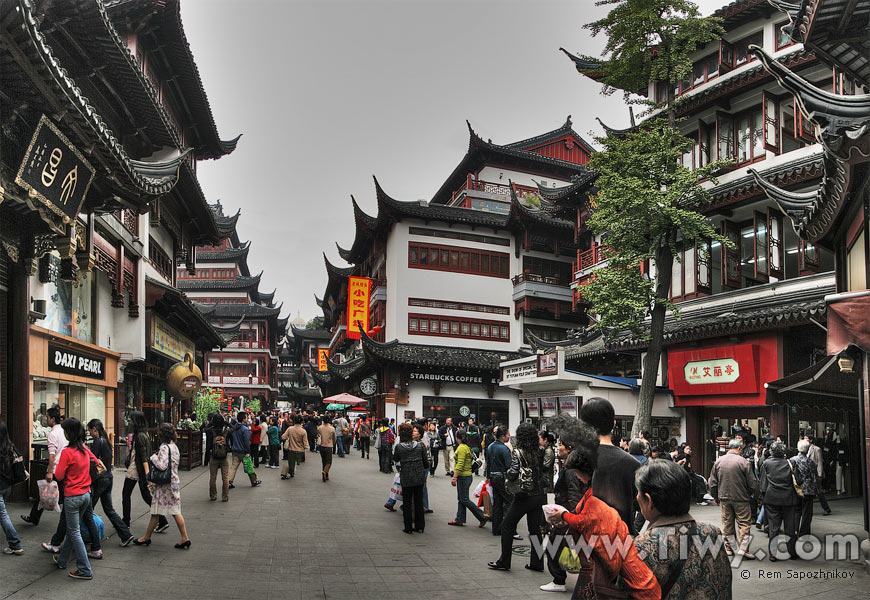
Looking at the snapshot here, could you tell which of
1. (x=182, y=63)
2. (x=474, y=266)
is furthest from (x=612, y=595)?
(x=474, y=266)

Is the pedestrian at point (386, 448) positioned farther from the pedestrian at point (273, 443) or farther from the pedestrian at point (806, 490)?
→ the pedestrian at point (806, 490)

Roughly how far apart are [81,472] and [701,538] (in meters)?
6.62

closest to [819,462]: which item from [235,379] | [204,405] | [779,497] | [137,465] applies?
[779,497]

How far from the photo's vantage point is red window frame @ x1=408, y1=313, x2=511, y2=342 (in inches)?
1516

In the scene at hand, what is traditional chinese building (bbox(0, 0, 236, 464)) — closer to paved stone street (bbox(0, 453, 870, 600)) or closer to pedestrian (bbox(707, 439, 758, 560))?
paved stone street (bbox(0, 453, 870, 600))

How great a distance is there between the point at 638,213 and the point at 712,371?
4844mm

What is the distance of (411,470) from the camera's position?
35.9ft

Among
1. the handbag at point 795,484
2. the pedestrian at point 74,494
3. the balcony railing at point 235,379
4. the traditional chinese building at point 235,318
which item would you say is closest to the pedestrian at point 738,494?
the handbag at point 795,484

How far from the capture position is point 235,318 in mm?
68438

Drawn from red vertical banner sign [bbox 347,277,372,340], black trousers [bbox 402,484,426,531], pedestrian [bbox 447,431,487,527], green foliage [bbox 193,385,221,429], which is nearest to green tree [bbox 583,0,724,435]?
pedestrian [bbox 447,431,487,527]

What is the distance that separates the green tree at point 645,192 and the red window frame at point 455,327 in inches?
814

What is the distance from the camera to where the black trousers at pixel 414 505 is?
1120 centimetres

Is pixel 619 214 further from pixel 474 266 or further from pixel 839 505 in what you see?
pixel 474 266

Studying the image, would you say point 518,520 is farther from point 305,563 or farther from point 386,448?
point 386,448
